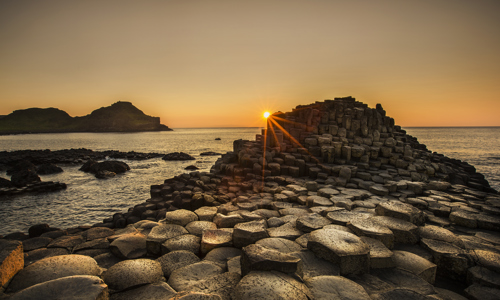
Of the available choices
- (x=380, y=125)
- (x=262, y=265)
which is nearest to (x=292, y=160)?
(x=380, y=125)

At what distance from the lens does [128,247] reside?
13.5 feet

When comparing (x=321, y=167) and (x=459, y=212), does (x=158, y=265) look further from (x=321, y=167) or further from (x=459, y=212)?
(x=321, y=167)

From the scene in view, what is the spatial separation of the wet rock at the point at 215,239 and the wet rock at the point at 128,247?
118cm

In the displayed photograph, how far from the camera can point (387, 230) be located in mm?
3963

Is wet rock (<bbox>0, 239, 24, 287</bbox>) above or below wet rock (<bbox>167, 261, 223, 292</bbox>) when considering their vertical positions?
above

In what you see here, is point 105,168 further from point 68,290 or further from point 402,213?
point 402,213

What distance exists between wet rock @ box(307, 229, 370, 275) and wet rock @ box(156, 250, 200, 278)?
2.03 m

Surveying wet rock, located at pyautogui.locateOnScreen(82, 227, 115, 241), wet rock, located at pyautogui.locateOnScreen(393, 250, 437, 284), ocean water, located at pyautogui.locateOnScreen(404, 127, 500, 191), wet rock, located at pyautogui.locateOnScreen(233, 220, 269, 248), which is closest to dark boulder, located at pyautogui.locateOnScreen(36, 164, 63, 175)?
wet rock, located at pyautogui.locateOnScreen(82, 227, 115, 241)

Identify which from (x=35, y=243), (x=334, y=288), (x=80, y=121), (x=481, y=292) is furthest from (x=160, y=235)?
(x=80, y=121)

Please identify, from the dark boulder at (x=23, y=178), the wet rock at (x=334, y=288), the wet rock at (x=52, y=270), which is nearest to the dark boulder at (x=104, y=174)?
the dark boulder at (x=23, y=178)

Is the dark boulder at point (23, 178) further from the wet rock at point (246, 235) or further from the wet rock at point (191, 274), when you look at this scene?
the wet rock at point (246, 235)

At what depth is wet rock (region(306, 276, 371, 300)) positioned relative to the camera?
2535 millimetres

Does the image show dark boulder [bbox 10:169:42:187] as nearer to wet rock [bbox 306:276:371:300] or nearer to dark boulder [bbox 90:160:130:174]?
dark boulder [bbox 90:160:130:174]

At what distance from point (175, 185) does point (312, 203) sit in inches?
293
